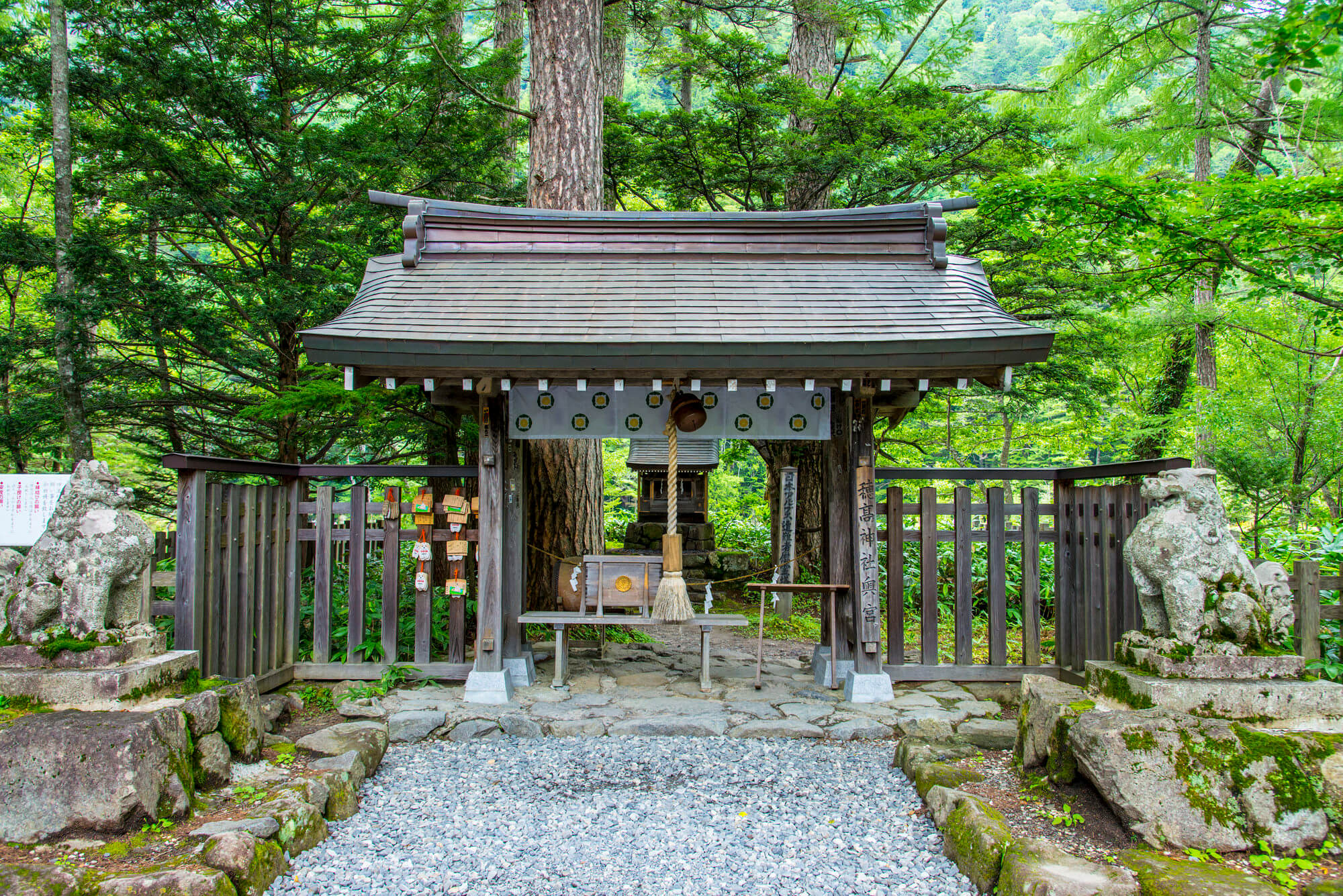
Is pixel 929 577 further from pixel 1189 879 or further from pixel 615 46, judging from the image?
pixel 615 46

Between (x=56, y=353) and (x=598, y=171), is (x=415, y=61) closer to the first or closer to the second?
(x=598, y=171)

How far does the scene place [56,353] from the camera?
7.86 metres

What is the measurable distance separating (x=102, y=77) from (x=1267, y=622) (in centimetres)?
1171

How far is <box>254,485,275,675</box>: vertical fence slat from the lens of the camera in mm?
5906

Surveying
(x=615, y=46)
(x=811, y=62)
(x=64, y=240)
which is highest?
(x=615, y=46)

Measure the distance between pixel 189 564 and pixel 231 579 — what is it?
567mm

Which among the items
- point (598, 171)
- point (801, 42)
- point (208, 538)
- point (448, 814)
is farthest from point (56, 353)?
point (801, 42)

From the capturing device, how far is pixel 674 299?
240 inches

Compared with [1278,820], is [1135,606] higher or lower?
higher

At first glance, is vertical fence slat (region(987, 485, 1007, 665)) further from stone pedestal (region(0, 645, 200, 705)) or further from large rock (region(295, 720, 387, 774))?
stone pedestal (region(0, 645, 200, 705))

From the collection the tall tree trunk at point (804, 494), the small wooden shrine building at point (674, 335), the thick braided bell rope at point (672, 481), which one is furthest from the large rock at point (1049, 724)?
the tall tree trunk at point (804, 494)

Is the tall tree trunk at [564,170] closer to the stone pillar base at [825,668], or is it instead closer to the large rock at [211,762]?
the stone pillar base at [825,668]

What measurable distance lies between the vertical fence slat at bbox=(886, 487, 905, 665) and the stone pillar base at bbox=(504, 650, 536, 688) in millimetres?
3234

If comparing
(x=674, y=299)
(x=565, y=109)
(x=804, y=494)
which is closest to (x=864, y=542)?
(x=674, y=299)
